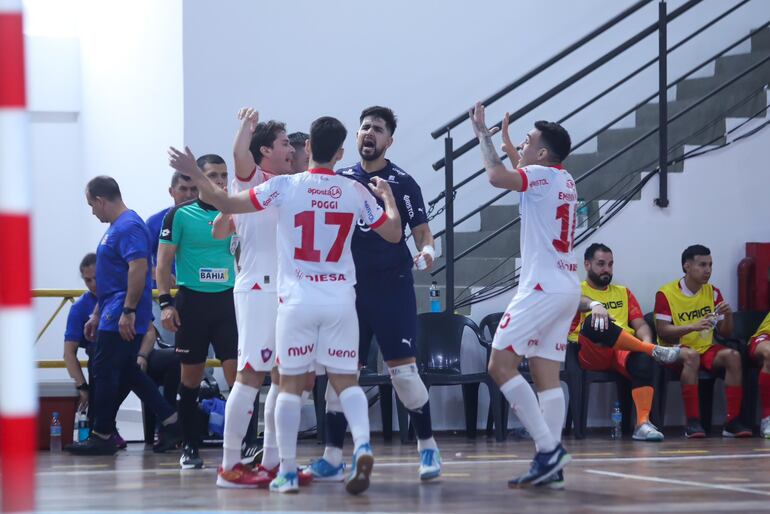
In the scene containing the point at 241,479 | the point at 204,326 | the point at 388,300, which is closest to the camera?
the point at 241,479

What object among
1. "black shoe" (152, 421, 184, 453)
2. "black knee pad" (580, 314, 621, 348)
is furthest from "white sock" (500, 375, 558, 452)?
"black knee pad" (580, 314, 621, 348)

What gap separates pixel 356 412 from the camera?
15.2 feet

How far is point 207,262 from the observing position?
6.02 metres

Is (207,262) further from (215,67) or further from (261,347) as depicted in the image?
(215,67)

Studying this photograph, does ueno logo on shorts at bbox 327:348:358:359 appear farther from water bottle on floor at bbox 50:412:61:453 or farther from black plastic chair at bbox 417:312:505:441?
water bottle on floor at bbox 50:412:61:453

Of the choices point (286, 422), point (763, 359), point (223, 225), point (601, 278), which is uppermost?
point (223, 225)

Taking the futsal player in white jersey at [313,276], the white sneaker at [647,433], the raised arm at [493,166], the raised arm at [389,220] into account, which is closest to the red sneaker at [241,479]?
the futsal player in white jersey at [313,276]

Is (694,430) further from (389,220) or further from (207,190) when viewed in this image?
(207,190)

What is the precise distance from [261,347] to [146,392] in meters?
2.43

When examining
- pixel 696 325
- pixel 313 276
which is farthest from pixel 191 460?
Answer: pixel 696 325

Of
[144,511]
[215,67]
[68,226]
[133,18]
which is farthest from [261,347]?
[68,226]

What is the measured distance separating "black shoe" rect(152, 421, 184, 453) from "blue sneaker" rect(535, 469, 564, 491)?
3.20m

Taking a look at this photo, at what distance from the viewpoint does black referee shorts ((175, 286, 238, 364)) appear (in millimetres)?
5828

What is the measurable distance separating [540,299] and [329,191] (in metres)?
1.02
